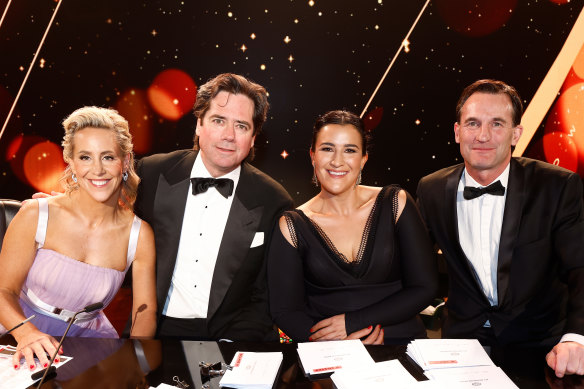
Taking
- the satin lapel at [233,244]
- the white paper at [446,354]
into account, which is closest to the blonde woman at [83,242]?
the satin lapel at [233,244]

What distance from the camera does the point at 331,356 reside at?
1.54 meters

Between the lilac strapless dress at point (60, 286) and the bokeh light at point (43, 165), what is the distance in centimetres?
203

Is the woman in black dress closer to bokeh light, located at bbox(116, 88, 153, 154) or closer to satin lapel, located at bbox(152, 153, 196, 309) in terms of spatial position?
satin lapel, located at bbox(152, 153, 196, 309)

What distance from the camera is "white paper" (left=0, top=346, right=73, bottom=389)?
4.43ft

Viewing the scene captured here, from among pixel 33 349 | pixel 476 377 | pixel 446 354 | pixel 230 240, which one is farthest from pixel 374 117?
pixel 33 349

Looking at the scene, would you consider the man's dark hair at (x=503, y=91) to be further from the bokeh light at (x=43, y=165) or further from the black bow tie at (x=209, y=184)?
the bokeh light at (x=43, y=165)

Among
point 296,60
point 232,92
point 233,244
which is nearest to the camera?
point 233,244

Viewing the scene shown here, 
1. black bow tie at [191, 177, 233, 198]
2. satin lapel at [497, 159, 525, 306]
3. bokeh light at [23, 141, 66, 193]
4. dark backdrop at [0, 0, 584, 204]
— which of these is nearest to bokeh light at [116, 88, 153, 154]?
dark backdrop at [0, 0, 584, 204]

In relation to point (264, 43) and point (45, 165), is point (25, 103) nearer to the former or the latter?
point (45, 165)

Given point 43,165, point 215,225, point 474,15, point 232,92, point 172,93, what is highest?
point 474,15

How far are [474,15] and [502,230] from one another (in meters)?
2.08

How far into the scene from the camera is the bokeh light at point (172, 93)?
376 centimetres

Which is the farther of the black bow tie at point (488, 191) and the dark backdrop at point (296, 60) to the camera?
the dark backdrop at point (296, 60)

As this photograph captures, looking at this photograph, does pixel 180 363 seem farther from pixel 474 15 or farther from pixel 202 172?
pixel 474 15
